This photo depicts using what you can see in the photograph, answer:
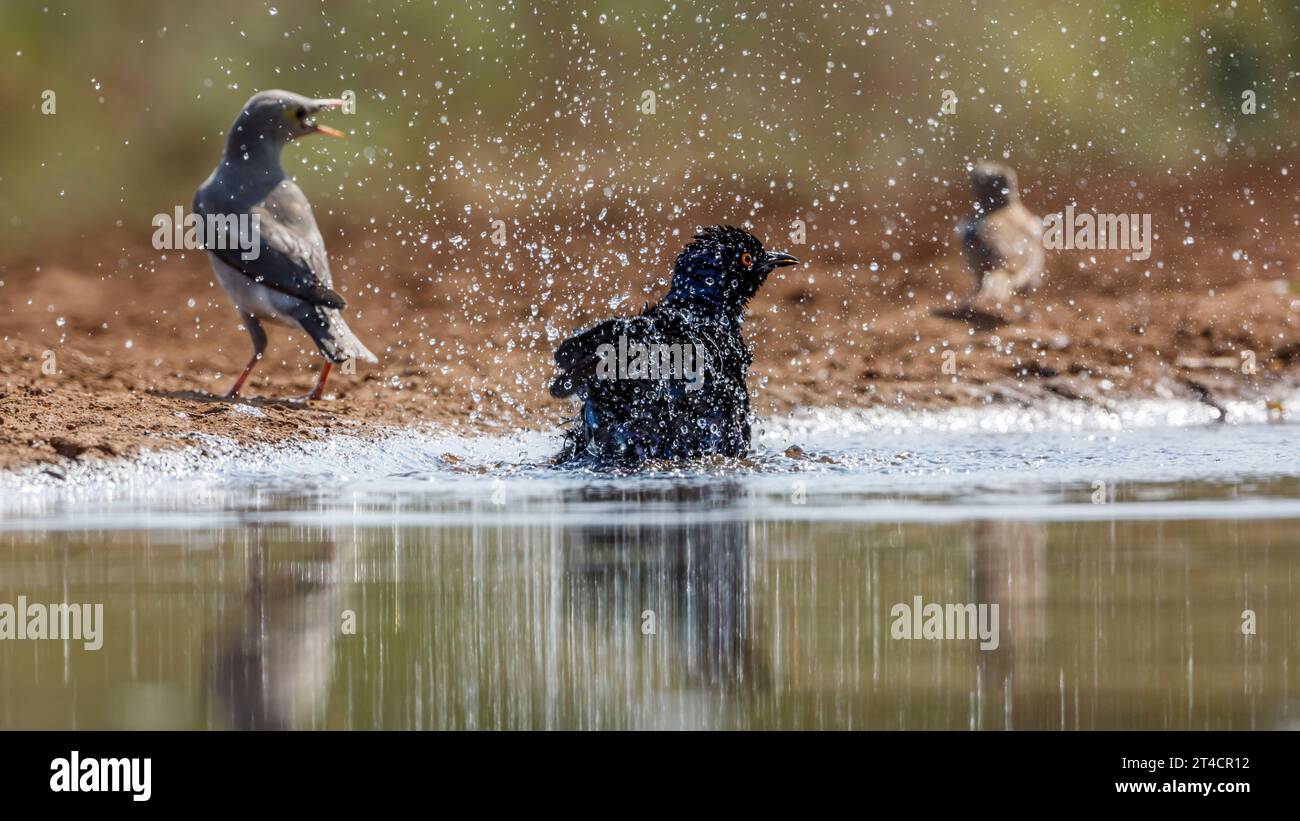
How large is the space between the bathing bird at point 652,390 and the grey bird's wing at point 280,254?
274 centimetres

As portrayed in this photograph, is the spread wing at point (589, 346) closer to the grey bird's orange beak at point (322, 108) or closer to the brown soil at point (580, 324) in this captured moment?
the brown soil at point (580, 324)

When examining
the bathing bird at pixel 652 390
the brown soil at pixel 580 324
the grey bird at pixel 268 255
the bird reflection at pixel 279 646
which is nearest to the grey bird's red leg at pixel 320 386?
the grey bird at pixel 268 255

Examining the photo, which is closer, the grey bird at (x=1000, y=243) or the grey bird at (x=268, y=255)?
the grey bird at (x=268, y=255)

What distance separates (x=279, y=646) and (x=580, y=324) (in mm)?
9079

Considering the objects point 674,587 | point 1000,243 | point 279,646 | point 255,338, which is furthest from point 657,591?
point 1000,243

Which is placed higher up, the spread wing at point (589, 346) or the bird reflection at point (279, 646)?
the spread wing at point (589, 346)

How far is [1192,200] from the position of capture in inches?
704

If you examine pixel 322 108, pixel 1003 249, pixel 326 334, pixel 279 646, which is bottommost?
pixel 279 646

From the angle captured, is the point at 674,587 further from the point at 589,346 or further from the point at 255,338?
the point at 255,338

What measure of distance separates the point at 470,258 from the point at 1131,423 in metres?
6.77

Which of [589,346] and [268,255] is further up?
[268,255]

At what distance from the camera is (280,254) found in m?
10.4

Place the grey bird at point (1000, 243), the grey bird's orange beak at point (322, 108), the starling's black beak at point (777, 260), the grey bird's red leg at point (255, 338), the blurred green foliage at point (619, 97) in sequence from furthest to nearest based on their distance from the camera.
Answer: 1. the blurred green foliage at point (619, 97)
2. the grey bird at point (1000, 243)
3. the grey bird's orange beak at point (322, 108)
4. the grey bird's red leg at point (255, 338)
5. the starling's black beak at point (777, 260)

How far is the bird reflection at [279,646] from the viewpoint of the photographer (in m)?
3.31
